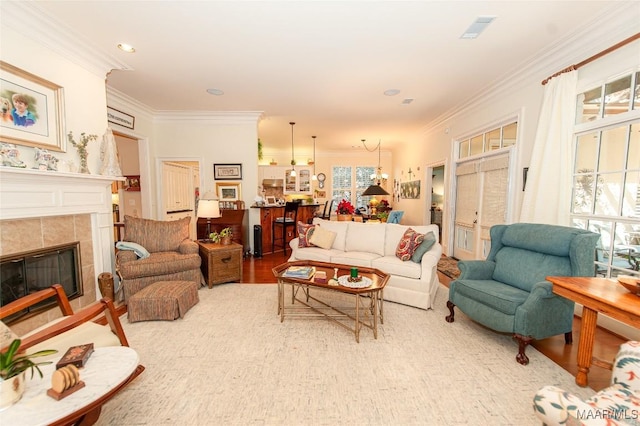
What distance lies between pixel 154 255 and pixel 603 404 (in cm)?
403

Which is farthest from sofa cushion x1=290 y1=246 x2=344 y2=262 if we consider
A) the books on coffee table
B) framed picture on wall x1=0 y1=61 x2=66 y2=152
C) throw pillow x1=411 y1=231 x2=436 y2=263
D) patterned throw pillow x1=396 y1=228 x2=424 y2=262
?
framed picture on wall x1=0 y1=61 x2=66 y2=152

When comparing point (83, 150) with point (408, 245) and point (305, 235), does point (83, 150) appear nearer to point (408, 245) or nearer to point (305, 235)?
point (305, 235)

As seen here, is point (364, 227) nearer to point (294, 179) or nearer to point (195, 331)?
point (195, 331)

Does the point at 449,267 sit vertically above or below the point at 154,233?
below

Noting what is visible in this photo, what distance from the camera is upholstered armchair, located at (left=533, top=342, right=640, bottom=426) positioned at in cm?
102

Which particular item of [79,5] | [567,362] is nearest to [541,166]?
[567,362]

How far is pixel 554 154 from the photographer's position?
2.83 m

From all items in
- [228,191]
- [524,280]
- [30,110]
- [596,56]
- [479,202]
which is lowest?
[524,280]

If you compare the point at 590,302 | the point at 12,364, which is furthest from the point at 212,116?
the point at 590,302

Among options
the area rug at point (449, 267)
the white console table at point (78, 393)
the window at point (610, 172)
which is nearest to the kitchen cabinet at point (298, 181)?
the area rug at point (449, 267)

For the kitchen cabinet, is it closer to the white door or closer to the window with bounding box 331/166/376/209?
the window with bounding box 331/166/376/209

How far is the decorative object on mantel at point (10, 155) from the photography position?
215 centimetres

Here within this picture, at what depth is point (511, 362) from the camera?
2.07 metres

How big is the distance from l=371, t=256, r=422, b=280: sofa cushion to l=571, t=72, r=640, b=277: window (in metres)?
1.74
